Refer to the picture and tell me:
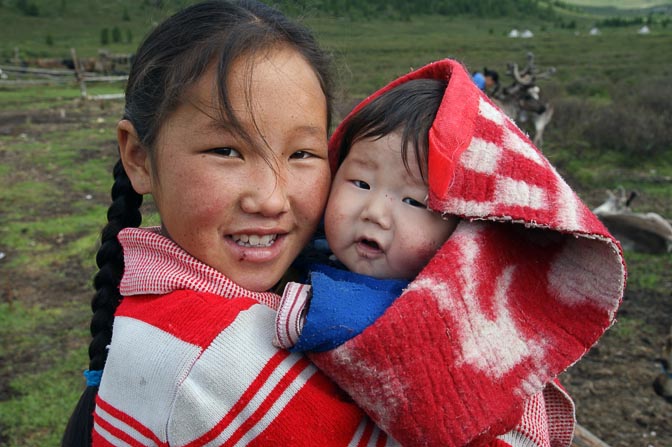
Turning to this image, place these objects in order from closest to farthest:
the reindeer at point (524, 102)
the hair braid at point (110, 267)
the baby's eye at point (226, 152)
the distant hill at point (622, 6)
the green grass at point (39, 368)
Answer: the baby's eye at point (226, 152)
the hair braid at point (110, 267)
the green grass at point (39, 368)
the reindeer at point (524, 102)
the distant hill at point (622, 6)

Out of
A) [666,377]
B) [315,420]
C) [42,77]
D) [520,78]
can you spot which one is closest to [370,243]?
[315,420]

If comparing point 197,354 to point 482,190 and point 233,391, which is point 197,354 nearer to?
point 233,391

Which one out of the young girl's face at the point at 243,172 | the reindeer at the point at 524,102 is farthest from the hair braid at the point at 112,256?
the reindeer at the point at 524,102

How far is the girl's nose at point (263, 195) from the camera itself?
52.5 inches

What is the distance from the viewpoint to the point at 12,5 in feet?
175

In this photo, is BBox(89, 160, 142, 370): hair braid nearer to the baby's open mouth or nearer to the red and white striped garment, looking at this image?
the red and white striped garment

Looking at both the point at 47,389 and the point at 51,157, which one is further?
the point at 51,157

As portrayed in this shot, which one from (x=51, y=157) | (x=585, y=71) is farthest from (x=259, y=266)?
(x=585, y=71)

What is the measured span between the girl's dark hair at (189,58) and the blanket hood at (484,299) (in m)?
0.42

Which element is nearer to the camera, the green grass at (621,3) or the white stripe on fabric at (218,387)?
the white stripe on fabric at (218,387)

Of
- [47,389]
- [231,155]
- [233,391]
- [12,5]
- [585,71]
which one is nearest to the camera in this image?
[233,391]

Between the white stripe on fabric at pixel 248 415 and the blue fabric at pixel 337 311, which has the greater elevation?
the blue fabric at pixel 337 311

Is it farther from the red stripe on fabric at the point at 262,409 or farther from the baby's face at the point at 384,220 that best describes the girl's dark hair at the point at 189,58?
the red stripe on fabric at the point at 262,409

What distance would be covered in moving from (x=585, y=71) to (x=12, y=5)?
4749 centimetres
